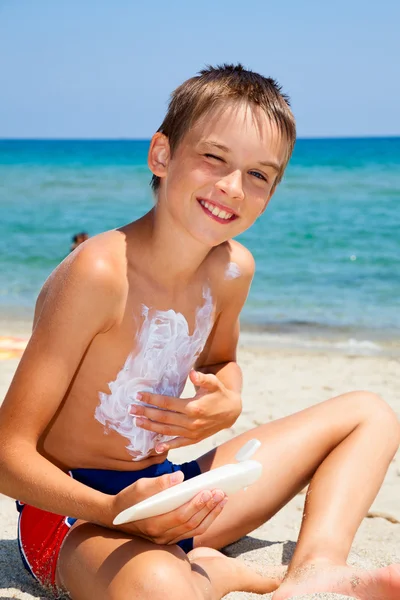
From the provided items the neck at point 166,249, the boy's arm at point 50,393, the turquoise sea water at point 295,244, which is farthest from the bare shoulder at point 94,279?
the turquoise sea water at point 295,244

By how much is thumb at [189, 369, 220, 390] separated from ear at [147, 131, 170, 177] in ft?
1.93

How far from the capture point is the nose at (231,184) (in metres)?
2.15

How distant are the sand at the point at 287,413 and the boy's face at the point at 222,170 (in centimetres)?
102

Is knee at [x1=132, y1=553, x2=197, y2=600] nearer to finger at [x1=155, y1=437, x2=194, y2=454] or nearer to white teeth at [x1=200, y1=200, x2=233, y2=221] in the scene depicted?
finger at [x1=155, y1=437, x2=194, y2=454]

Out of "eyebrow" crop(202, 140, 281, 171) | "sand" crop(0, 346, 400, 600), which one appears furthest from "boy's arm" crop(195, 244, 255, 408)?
"sand" crop(0, 346, 400, 600)

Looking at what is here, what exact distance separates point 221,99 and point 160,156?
25 centimetres

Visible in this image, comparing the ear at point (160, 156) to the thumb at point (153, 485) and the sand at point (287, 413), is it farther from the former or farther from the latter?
the sand at point (287, 413)

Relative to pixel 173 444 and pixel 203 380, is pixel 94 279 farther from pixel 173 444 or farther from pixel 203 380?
pixel 173 444

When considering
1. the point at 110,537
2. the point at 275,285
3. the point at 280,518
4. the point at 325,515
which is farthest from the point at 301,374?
the point at 275,285

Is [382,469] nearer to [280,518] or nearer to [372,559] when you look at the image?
[372,559]

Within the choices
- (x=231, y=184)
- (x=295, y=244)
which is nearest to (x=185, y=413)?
(x=231, y=184)

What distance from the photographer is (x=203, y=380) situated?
2.20 metres

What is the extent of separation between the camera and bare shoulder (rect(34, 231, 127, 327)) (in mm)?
2047

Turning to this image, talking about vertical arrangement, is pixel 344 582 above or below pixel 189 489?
below
